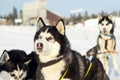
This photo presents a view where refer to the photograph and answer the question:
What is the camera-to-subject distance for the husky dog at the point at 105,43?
8.69 metres

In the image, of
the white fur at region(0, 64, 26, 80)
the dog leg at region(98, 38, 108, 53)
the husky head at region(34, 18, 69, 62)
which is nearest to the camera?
the husky head at region(34, 18, 69, 62)

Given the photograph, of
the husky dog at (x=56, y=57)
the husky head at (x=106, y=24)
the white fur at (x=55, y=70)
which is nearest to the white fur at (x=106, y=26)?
the husky head at (x=106, y=24)

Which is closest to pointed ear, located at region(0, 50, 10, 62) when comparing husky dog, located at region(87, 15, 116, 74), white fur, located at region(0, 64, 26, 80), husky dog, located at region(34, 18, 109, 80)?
white fur, located at region(0, 64, 26, 80)

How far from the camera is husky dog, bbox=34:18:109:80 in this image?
4668 millimetres

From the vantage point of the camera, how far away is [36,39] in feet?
15.5

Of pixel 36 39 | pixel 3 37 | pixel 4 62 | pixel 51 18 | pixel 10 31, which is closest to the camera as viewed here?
pixel 36 39

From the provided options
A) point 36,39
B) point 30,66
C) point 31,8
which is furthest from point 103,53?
point 31,8

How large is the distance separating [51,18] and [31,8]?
15589 millimetres

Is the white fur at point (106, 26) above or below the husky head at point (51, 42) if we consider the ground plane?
below

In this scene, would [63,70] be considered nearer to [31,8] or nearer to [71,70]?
[71,70]

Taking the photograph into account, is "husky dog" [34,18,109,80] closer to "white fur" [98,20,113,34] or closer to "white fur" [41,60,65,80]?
"white fur" [41,60,65,80]

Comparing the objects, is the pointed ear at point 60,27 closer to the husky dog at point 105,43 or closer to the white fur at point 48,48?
the white fur at point 48,48

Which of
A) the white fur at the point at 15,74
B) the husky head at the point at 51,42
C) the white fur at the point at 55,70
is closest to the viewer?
the husky head at the point at 51,42

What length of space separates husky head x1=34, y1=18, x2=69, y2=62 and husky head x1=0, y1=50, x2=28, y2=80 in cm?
40
